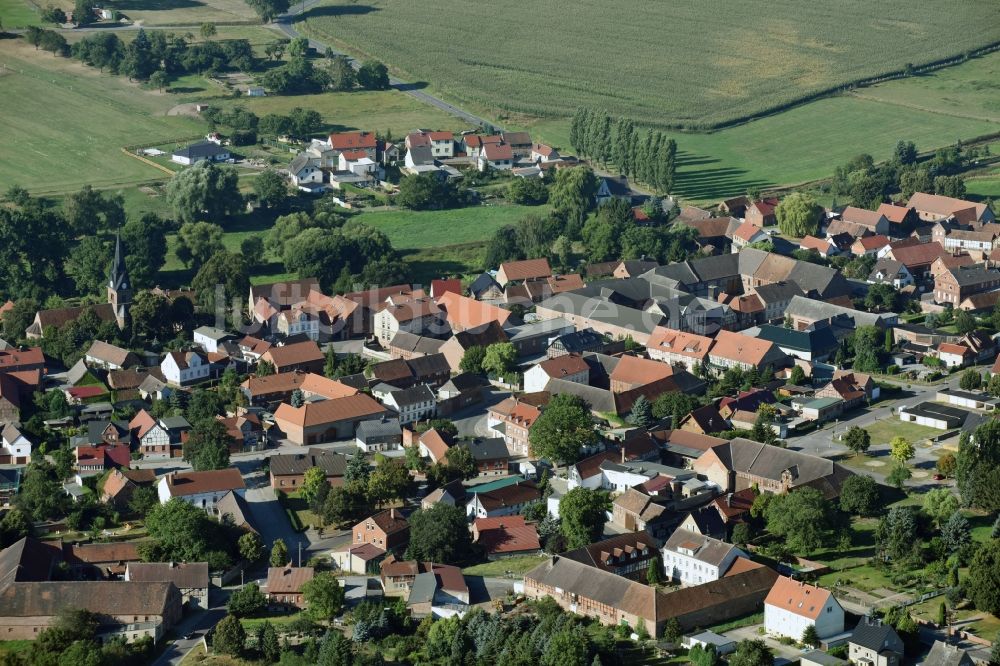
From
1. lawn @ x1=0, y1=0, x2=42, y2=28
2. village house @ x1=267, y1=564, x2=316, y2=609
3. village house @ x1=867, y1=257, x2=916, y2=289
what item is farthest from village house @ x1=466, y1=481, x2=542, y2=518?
lawn @ x1=0, y1=0, x2=42, y2=28

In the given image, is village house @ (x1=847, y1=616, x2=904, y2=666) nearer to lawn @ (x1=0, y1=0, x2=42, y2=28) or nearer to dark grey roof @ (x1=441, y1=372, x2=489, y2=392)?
dark grey roof @ (x1=441, y1=372, x2=489, y2=392)

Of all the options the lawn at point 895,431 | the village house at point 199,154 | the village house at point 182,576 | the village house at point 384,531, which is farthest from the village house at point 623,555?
the village house at point 199,154

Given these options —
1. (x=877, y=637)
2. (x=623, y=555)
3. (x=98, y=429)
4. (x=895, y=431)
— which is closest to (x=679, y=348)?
(x=895, y=431)

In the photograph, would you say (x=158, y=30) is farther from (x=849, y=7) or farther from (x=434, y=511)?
(x=434, y=511)

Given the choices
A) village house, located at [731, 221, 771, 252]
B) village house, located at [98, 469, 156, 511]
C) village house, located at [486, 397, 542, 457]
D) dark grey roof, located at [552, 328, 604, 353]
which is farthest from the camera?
village house, located at [731, 221, 771, 252]

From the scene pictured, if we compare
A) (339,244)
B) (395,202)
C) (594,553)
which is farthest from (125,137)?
(594,553)

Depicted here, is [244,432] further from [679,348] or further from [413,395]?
[679,348]

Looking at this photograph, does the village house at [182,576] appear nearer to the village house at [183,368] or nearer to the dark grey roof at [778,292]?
the village house at [183,368]
